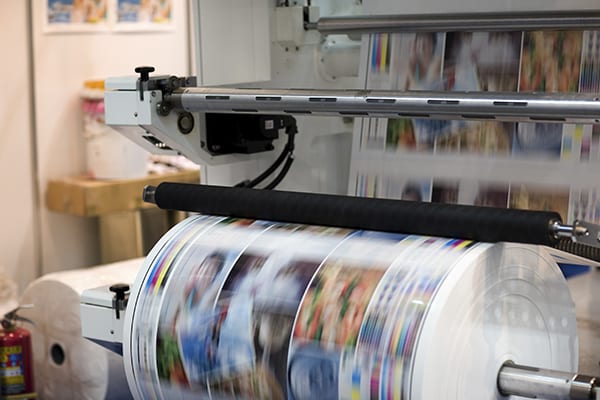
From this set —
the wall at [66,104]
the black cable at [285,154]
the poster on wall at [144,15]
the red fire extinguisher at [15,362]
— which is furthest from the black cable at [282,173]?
the poster on wall at [144,15]

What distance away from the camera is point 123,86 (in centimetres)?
158

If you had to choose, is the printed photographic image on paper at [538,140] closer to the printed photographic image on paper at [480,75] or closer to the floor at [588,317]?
the printed photographic image on paper at [480,75]

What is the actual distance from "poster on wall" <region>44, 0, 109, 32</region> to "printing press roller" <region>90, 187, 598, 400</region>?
2061mm

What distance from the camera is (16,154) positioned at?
3283 millimetres

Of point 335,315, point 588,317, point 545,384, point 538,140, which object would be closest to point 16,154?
point 588,317

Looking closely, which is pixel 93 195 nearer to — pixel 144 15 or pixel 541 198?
pixel 144 15

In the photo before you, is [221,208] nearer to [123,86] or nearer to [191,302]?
[191,302]

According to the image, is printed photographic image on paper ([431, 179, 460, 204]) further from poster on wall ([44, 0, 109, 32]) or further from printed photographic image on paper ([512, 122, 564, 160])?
poster on wall ([44, 0, 109, 32])

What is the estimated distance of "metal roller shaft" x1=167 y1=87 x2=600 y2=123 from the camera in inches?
51.1

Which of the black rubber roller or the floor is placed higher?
the black rubber roller

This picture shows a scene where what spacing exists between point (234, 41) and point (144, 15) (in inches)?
75.6

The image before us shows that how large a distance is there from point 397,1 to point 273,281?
0.70 meters

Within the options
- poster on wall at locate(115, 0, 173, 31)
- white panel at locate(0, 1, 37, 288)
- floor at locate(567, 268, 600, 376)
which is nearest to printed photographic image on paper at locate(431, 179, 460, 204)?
floor at locate(567, 268, 600, 376)

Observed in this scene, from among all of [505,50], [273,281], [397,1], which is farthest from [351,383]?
[397,1]
